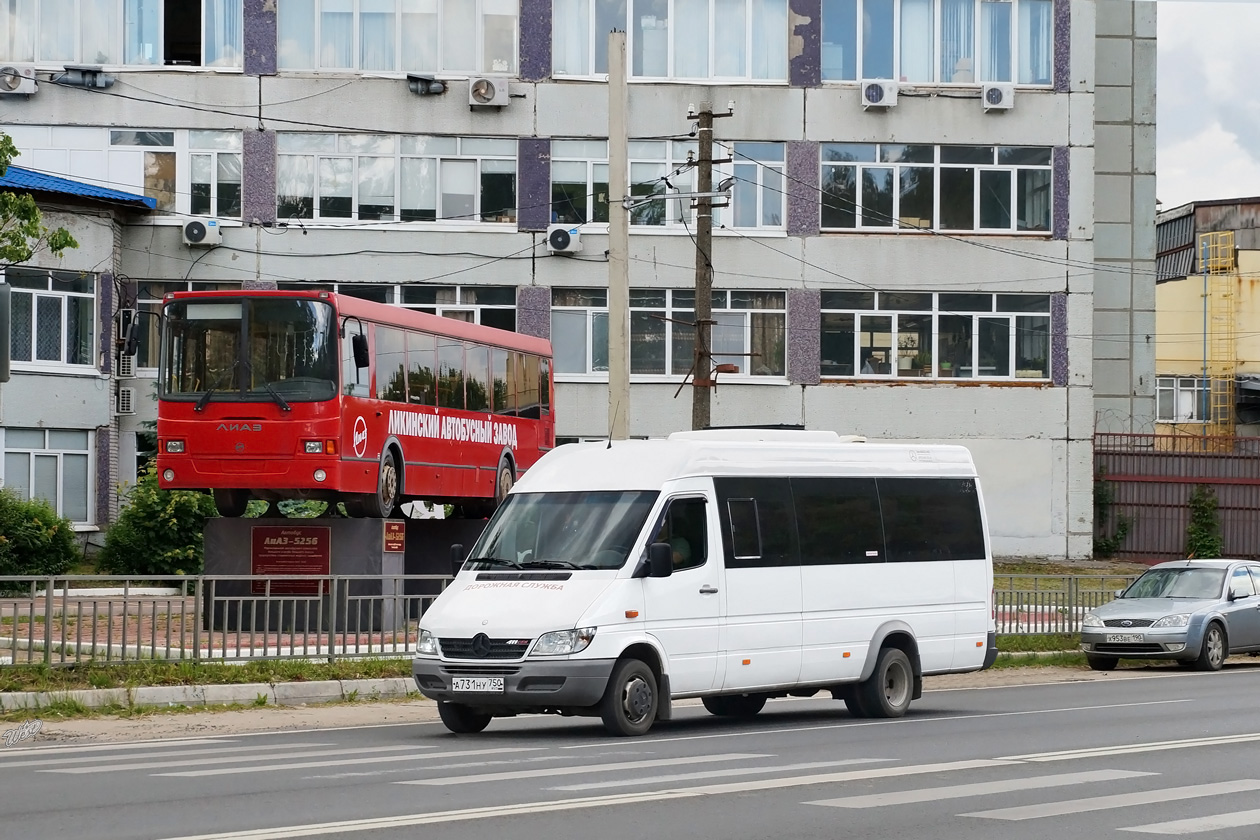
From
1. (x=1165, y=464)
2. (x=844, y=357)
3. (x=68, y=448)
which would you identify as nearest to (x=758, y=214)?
(x=844, y=357)

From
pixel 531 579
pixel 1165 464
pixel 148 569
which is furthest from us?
pixel 1165 464

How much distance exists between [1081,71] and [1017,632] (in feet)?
67.4

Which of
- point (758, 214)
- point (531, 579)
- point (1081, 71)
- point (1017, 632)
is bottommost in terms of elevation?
point (1017, 632)

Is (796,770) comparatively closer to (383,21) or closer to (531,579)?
(531,579)

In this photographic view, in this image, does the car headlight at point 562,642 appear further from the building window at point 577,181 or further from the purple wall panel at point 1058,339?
the purple wall panel at point 1058,339

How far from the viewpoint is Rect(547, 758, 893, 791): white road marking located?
11062 millimetres

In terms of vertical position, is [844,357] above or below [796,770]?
above

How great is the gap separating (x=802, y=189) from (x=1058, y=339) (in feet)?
23.4

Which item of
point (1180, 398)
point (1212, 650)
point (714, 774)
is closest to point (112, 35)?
point (1212, 650)

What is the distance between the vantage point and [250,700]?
18266mm

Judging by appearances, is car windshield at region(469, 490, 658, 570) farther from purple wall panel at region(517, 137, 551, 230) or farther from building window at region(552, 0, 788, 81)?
building window at region(552, 0, 788, 81)

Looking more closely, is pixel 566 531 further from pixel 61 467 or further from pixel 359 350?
pixel 61 467

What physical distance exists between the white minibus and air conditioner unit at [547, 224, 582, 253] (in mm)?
23904

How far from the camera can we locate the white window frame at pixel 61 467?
127ft
